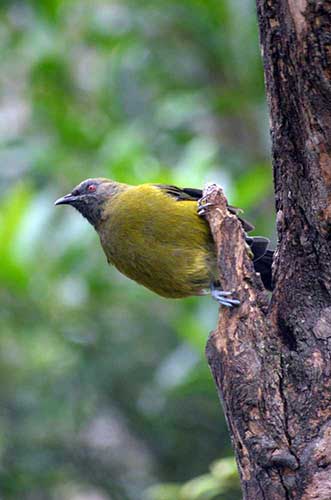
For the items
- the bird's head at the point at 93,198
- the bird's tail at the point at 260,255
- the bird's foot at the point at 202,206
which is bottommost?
the bird's tail at the point at 260,255

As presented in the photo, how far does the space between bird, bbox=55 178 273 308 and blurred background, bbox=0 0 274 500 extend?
0.99 m

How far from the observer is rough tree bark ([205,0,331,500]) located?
298cm

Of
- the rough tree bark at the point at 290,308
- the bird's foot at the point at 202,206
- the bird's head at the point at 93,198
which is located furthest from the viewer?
the bird's head at the point at 93,198

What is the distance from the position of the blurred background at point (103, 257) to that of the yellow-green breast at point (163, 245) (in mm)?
1003

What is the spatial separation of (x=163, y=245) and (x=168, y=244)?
0.02 meters

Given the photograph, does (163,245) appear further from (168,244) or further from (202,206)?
(202,206)

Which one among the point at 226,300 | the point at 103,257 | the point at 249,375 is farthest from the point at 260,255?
the point at 103,257

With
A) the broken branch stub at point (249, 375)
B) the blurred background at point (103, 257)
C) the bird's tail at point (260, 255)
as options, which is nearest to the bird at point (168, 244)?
the bird's tail at point (260, 255)

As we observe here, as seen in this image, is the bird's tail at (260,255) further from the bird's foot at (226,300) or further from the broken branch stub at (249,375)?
the bird's foot at (226,300)

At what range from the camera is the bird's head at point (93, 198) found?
499cm

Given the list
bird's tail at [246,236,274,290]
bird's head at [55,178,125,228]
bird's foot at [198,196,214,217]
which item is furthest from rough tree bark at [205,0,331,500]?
bird's head at [55,178,125,228]

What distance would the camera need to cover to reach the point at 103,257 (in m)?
6.52

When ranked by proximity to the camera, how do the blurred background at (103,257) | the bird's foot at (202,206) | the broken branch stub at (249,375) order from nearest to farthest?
the broken branch stub at (249,375) < the bird's foot at (202,206) < the blurred background at (103,257)

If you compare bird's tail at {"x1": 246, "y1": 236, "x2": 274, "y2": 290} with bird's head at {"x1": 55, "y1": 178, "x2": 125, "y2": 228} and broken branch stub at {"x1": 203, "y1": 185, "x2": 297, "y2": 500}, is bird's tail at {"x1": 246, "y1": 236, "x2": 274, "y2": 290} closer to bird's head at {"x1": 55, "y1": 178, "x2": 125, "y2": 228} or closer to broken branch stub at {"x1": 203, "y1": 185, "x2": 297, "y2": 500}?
broken branch stub at {"x1": 203, "y1": 185, "x2": 297, "y2": 500}
